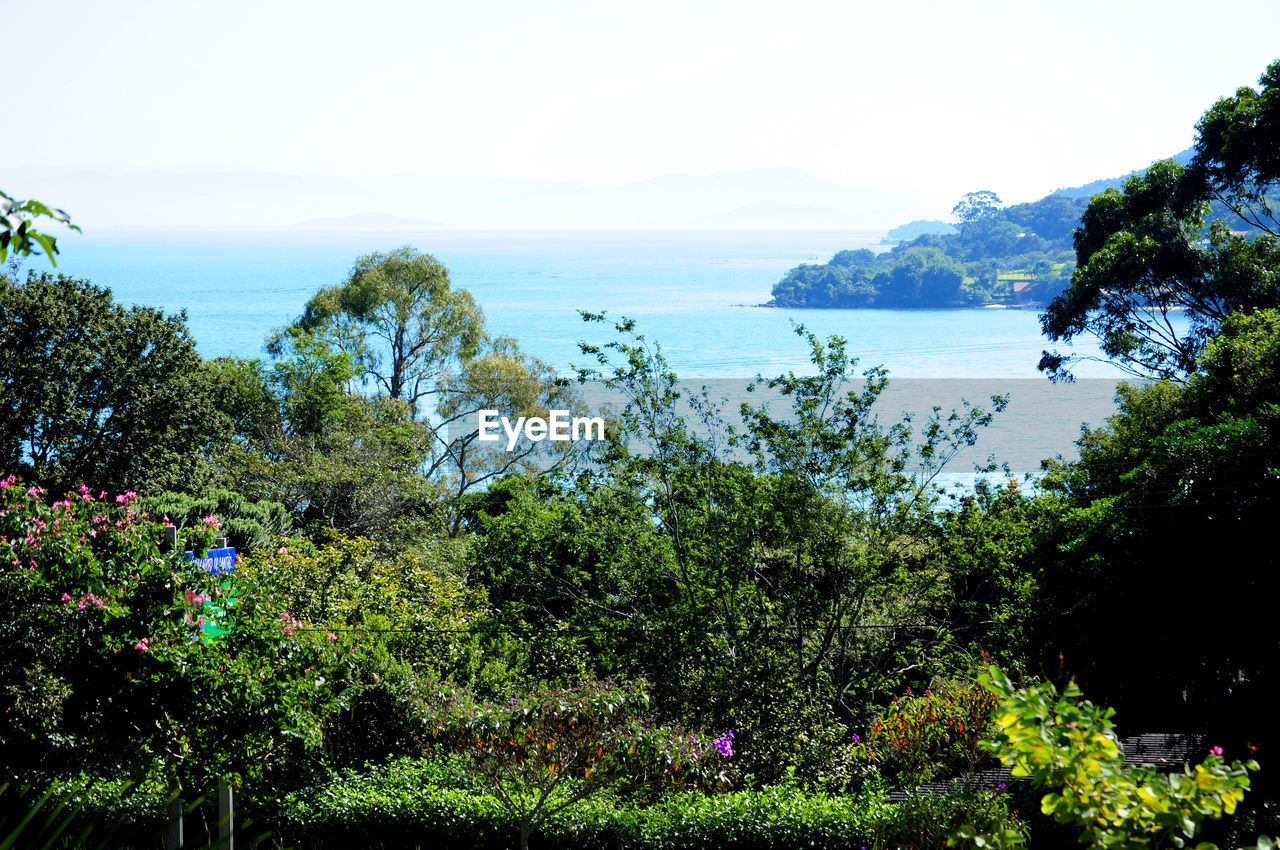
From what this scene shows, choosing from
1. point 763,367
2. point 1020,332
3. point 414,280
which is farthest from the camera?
point 1020,332

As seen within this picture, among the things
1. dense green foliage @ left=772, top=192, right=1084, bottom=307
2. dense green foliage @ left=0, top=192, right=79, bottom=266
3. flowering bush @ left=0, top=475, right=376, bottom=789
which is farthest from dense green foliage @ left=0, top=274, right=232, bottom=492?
dense green foliage @ left=772, top=192, right=1084, bottom=307

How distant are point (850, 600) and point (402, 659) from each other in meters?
5.06

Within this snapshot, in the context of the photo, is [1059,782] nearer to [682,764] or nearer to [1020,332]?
[682,764]

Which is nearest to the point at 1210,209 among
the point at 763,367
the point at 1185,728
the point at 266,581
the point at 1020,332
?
the point at 1185,728

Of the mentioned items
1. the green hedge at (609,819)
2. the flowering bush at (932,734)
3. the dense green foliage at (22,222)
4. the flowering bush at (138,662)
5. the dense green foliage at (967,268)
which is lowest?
the flowering bush at (932,734)

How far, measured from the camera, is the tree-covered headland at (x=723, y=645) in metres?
7.84

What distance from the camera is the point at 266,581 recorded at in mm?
8516

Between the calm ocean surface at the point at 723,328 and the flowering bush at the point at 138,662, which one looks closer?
the flowering bush at the point at 138,662

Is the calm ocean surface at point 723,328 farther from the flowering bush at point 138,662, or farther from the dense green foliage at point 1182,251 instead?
the flowering bush at point 138,662

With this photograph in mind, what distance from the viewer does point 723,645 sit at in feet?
34.5

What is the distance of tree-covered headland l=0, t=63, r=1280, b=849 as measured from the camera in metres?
7.84

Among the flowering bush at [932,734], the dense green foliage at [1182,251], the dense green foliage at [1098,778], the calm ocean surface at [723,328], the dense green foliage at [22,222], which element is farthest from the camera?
the calm ocean surface at [723,328]

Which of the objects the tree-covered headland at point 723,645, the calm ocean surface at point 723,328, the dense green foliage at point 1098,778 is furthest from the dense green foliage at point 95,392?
the dense green foliage at point 1098,778

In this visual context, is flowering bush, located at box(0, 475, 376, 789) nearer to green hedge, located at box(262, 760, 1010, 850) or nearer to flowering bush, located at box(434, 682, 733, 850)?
green hedge, located at box(262, 760, 1010, 850)
